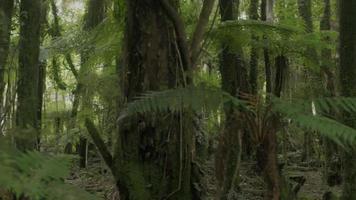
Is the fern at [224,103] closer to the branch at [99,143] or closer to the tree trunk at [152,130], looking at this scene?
the tree trunk at [152,130]

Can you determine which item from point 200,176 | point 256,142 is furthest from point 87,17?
point 256,142

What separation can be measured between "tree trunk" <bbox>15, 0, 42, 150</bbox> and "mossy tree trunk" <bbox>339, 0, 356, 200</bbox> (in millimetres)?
2777

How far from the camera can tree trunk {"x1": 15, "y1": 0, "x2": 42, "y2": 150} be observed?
4.78 meters

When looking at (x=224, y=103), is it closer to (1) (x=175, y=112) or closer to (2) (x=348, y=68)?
(1) (x=175, y=112)

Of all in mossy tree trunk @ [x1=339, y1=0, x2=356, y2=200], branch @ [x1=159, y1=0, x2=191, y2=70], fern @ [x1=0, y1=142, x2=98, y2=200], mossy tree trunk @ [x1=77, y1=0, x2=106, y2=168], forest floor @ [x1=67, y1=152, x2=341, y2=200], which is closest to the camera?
fern @ [x1=0, y1=142, x2=98, y2=200]

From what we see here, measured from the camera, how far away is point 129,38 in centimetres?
365

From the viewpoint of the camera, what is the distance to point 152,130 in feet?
11.4

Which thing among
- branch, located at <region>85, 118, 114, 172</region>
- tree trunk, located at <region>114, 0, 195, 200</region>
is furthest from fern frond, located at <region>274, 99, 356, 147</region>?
branch, located at <region>85, 118, 114, 172</region>

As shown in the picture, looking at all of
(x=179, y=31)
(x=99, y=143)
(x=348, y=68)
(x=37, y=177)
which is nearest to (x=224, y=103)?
(x=179, y=31)

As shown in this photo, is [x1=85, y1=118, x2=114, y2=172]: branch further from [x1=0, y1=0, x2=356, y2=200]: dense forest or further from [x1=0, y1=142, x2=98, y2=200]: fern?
[x1=0, y1=142, x2=98, y2=200]: fern

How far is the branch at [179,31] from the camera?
11.7ft

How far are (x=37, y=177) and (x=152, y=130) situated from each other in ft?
5.90

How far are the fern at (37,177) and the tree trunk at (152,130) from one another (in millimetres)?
1548

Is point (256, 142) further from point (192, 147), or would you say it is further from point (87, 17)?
point (87, 17)
